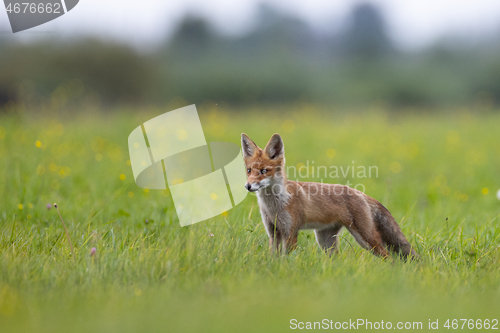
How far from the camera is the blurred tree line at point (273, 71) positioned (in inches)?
688

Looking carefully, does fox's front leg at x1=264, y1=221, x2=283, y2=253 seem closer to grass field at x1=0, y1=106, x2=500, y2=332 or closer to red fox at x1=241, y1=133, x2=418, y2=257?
red fox at x1=241, y1=133, x2=418, y2=257

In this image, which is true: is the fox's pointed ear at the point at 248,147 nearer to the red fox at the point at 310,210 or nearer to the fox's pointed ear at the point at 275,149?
the red fox at the point at 310,210

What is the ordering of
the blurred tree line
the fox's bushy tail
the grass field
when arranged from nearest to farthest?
the grass field < the fox's bushy tail < the blurred tree line

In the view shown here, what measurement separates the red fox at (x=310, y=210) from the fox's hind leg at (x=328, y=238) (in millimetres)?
71

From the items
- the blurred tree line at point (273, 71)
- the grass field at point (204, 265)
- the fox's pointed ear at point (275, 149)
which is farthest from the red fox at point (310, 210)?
the blurred tree line at point (273, 71)

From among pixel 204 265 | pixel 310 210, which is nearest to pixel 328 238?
pixel 310 210

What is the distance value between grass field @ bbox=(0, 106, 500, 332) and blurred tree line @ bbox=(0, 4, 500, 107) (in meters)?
9.85

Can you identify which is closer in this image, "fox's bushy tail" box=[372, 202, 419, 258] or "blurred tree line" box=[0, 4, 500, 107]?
"fox's bushy tail" box=[372, 202, 419, 258]

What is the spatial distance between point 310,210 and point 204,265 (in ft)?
3.91

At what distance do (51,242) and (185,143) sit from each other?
2.69 m

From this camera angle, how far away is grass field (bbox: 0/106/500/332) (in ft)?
9.28

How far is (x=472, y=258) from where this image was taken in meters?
4.20

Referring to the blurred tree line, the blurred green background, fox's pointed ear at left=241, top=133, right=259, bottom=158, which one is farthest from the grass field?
the blurred tree line

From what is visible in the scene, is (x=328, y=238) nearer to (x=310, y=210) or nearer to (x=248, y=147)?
(x=310, y=210)
